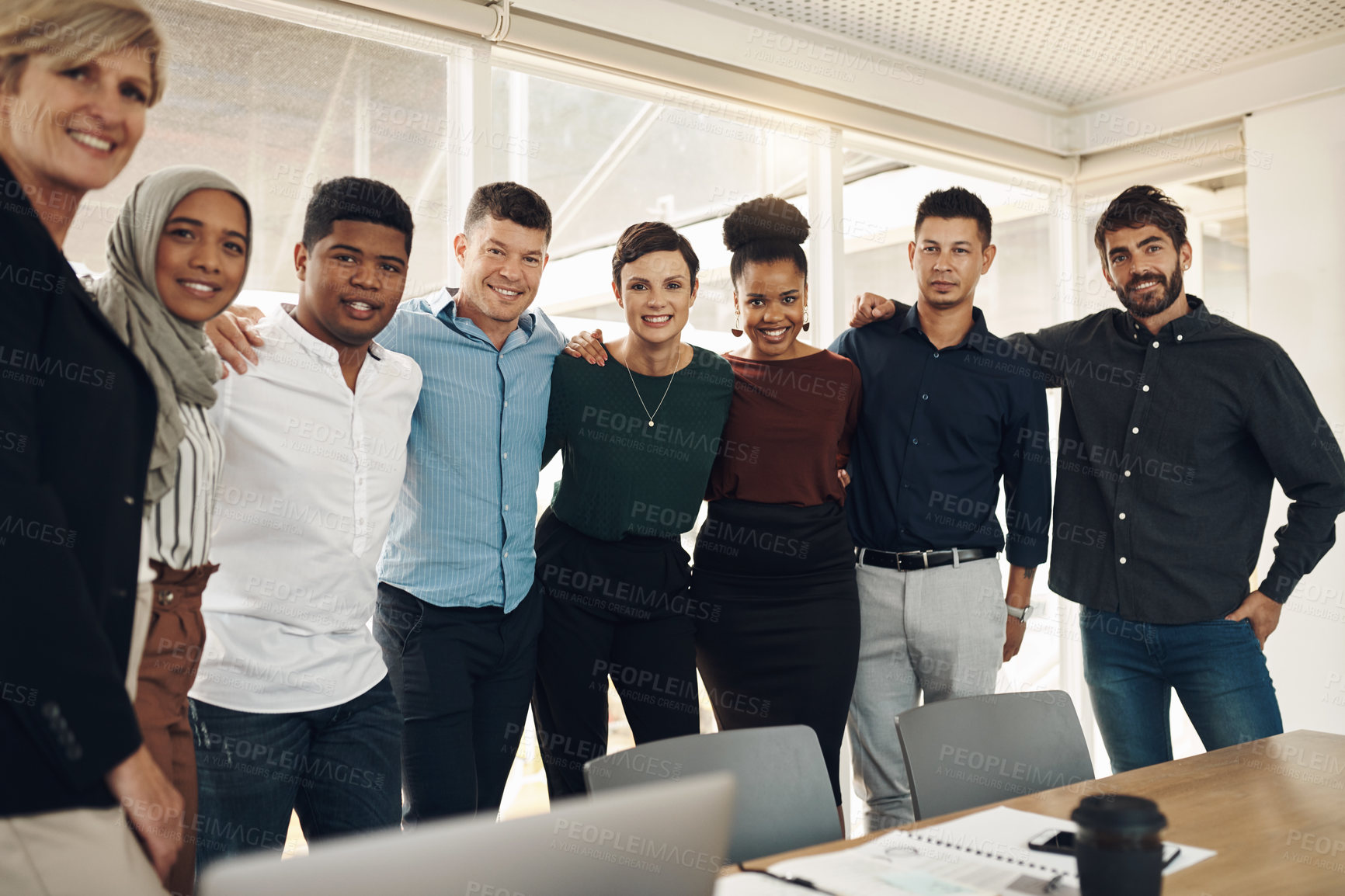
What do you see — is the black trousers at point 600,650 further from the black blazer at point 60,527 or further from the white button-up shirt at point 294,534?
the black blazer at point 60,527

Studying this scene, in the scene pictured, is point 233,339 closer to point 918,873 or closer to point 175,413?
point 175,413

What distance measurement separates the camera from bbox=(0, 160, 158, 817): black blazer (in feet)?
4.76

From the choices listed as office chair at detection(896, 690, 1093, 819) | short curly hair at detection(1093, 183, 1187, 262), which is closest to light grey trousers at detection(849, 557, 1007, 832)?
office chair at detection(896, 690, 1093, 819)

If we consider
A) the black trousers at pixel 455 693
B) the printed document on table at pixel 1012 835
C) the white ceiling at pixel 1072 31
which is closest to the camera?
the printed document on table at pixel 1012 835

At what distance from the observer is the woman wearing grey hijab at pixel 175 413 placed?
5.45 ft

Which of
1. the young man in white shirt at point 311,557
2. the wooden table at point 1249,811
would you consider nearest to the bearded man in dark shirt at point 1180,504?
the wooden table at point 1249,811

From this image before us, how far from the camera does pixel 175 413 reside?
171 centimetres

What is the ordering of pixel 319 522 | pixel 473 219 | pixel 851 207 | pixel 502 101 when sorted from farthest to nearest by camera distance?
1. pixel 851 207
2. pixel 502 101
3. pixel 473 219
4. pixel 319 522

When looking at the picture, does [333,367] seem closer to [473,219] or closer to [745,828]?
[473,219]

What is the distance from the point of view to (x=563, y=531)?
8.12 ft

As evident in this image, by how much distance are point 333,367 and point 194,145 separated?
90cm

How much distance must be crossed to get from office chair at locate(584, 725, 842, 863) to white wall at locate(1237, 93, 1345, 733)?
2.70 m

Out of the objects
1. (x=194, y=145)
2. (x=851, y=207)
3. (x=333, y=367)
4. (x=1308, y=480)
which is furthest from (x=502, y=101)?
(x=1308, y=480)

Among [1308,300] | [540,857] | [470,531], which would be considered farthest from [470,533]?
[1308,300]
